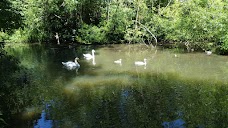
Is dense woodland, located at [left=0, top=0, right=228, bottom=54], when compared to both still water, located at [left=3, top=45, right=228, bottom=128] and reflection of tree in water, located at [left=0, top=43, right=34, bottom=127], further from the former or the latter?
reflection of tree in water, located at [left=0, top=43, right=34, bottom=127]

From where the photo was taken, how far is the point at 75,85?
57.0 ft

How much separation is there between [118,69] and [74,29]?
17.6 m

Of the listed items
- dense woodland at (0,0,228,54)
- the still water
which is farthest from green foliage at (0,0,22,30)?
dense woodland at (0,0,228,54)

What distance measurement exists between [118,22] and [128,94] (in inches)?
784

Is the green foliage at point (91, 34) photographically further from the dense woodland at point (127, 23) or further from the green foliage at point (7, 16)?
the green foliage at point (7, 16)

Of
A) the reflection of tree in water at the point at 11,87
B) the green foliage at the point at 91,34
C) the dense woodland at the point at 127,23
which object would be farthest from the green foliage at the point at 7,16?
the green foliage at the point at 91,34

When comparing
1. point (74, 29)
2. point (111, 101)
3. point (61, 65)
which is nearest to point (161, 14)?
point (74, 29)

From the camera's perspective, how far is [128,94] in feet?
51.1

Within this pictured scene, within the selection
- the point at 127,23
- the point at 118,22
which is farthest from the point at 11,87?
the point at 127,23

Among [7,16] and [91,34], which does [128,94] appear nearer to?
[7,16]

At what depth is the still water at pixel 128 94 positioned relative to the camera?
12172 millimetres

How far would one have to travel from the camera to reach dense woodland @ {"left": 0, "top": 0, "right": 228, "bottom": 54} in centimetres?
2810

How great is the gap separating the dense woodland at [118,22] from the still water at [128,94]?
12.0ft

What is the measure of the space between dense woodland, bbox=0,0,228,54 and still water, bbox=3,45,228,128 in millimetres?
3657
